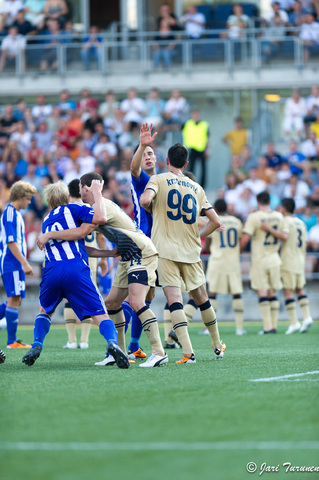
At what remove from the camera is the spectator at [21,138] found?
69.4ft

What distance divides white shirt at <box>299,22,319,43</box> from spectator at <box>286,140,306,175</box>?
3758 mm

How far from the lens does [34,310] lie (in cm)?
1723

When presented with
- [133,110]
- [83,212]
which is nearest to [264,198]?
[83,212]

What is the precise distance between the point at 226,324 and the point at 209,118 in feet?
31.2

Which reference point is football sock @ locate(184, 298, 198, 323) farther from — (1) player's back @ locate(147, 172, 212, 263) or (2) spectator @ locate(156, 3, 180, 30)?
(2) spectator @ locate(156, 3, 180, 30)

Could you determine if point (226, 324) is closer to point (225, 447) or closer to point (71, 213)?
point (71, 213)

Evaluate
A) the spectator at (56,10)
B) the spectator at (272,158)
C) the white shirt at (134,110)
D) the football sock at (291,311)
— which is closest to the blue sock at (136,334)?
the football sock at (291,311)

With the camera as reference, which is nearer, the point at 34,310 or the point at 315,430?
the point at 315,430

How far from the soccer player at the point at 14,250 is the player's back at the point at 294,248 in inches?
215

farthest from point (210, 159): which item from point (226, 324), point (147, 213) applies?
point (147, 213)

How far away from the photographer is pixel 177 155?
7.96 metres

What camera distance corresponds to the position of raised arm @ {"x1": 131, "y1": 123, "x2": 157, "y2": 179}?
7605 mm

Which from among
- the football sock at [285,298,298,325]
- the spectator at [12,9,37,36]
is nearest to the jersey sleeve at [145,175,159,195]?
the football sock at [285,298,298,325]

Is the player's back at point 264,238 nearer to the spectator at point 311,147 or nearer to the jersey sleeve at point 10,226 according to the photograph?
the jersey sleeve at point 10,226
